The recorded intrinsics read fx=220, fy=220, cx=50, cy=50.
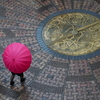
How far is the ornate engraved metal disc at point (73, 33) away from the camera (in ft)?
31.6

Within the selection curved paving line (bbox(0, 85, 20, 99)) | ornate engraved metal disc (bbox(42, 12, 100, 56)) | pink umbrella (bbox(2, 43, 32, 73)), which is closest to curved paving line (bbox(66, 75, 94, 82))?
ornate engraved metal disc (bbox(42, 12, 100, 56))

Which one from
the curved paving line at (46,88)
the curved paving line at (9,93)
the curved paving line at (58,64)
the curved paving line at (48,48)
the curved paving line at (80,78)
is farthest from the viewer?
the curved paving line at (48,48)

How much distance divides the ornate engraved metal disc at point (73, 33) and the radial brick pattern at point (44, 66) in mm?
379

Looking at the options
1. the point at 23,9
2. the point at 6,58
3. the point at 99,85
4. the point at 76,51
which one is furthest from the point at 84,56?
the point at 23,9

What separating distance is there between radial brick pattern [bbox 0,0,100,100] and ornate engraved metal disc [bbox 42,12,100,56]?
1.24ft

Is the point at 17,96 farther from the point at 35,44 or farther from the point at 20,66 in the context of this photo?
the point at 35,44

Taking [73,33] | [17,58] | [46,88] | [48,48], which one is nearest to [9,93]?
[46,88]

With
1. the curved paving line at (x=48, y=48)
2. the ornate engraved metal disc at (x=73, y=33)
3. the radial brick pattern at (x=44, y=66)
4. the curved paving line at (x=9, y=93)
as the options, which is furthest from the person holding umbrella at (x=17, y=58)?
the ornate engraved metal disc at (x=73, y=33)

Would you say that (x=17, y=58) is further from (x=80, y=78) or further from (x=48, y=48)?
(x=48, y=48)

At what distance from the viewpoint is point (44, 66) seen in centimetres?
894

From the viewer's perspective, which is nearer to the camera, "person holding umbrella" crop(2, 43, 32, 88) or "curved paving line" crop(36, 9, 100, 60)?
"person holding umbrella" crop(2, 43, 32, 88)

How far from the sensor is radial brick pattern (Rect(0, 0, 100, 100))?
801 cm

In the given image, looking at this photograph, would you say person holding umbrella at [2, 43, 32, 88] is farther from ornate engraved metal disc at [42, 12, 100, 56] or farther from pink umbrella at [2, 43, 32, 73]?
ornate engraved metal disc at [42, 12, 100, 56]

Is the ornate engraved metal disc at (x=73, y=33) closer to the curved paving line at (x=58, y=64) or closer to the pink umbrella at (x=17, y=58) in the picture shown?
the curved paving line at (x=58, y=64)
